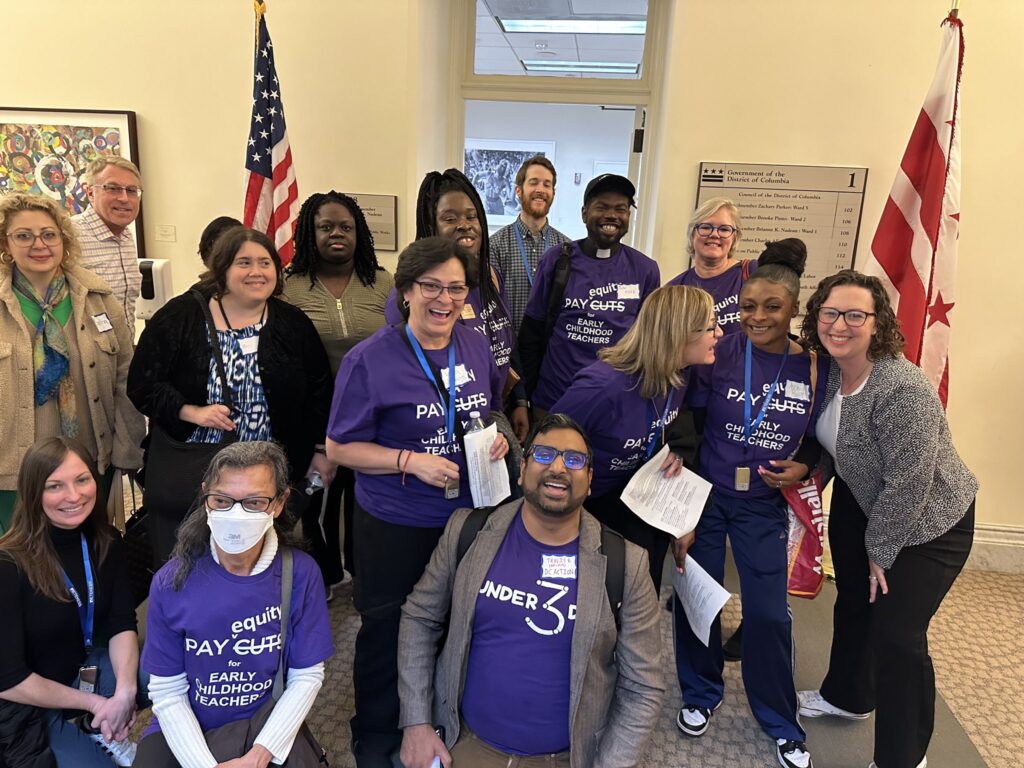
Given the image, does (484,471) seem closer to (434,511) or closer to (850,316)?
(434,511)

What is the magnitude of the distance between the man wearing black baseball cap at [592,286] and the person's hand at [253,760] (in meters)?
1.71

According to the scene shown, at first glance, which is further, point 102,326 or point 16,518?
point 102,326

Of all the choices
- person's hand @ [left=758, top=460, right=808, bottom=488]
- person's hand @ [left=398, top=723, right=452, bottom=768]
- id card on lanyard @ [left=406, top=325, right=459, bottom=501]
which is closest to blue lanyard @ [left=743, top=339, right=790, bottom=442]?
person's hand @ [left=758, top=460, right=808, bottom=488]

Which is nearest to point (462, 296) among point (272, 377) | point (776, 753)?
point (272, 377)

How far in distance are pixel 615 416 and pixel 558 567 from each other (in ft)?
1.86

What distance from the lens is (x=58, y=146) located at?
3.98m

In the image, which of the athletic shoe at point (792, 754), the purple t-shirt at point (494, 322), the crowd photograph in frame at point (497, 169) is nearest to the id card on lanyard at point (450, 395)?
the purple t-shirt at point (494, 322)

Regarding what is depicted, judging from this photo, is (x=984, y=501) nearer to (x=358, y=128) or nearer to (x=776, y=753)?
(x=776, y=753)

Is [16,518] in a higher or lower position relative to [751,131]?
lower

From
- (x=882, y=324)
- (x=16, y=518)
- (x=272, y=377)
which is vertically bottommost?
(x=16, y=518)

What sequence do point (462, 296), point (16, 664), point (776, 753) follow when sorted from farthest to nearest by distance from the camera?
point (776, 753) < point (462, 296) < point (16, 664)

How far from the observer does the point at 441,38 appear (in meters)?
4.11

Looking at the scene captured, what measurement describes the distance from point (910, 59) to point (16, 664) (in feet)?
15.2

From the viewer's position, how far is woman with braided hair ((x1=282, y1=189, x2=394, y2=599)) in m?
2.61
